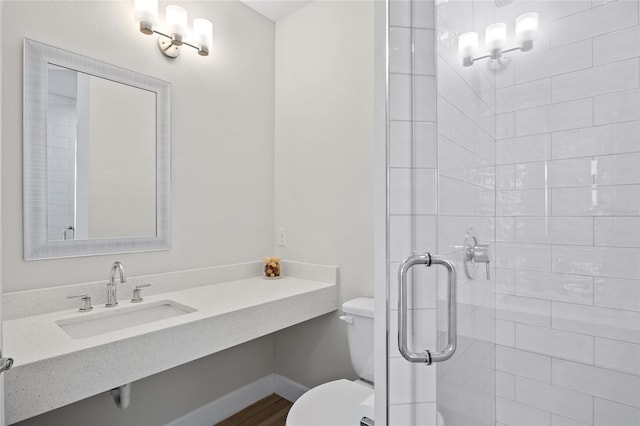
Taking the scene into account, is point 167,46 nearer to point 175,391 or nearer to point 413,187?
point 413,187

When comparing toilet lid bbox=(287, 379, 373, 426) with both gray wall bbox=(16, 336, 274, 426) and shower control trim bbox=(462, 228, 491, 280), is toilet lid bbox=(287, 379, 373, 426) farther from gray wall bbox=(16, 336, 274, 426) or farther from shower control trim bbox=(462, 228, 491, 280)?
shower control trim bbox=(462, 228, 491, 280)

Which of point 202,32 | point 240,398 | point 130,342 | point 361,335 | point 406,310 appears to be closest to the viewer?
point 406,310

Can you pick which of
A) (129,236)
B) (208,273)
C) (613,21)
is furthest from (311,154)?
(613,21)

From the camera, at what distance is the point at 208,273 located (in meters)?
2.04

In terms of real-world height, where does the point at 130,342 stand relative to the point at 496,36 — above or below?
below

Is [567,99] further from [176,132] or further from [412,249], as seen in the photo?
[176,132]

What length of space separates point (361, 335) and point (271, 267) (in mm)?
767

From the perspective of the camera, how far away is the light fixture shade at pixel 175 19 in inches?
69.2

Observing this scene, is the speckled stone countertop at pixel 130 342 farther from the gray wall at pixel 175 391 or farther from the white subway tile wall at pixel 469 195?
the white subway tile wall at pixel 469 195

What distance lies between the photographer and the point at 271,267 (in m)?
2.25

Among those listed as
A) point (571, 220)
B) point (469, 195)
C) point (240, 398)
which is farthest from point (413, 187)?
point (240, 398)

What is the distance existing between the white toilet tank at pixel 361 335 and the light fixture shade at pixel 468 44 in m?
1.21

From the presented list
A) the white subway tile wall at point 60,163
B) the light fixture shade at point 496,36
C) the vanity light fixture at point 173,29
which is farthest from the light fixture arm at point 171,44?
the light fixture shade at point 496,36

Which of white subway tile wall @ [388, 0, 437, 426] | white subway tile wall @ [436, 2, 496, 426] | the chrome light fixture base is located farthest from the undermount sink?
the chrome light fixture base
